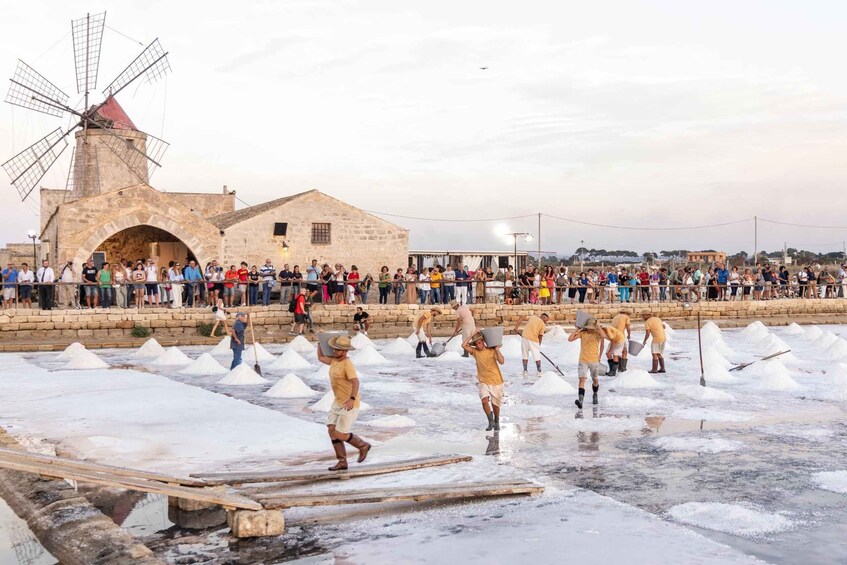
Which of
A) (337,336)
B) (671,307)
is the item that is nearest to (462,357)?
(337,336)

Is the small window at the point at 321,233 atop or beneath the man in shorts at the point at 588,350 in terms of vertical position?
atop

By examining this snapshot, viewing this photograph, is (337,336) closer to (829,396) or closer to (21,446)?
(21,446)

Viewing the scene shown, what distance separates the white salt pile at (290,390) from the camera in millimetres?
12129

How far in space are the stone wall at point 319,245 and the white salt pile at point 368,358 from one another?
9658 millimetres

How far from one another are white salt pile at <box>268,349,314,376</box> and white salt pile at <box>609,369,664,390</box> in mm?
5606

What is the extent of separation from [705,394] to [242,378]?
22.8 feet

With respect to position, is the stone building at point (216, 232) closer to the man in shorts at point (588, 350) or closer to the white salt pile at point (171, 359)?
the white salt pile at point (171, 359)

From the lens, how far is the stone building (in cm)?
2286

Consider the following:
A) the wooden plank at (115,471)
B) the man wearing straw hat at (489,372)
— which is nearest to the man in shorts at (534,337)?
the man wearing straw hat at (489,372)

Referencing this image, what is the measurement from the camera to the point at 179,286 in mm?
21656

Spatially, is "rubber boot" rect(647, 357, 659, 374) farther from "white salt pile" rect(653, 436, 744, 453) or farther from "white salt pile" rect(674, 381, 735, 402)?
"white salt pile" rect(653, 436, 744, 453)

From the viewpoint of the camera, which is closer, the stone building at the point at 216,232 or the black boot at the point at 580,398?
the black boot at the point at 580,398

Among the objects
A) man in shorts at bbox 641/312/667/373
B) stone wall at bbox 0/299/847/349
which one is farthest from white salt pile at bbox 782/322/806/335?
man in shorts at bbox 641/312/667/373

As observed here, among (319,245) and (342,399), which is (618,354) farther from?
(319,245)
